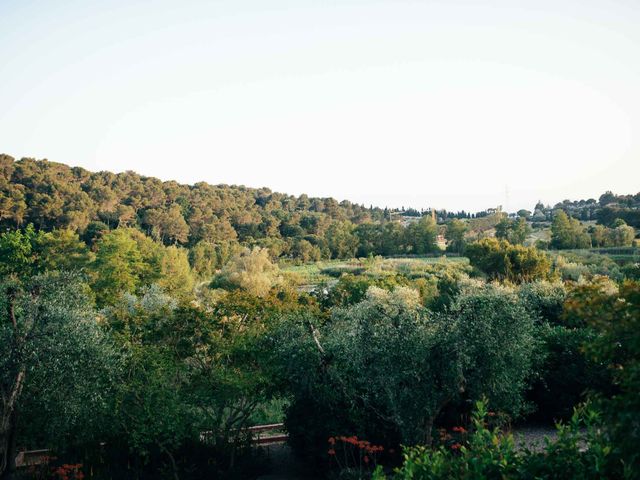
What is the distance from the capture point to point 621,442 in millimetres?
4977

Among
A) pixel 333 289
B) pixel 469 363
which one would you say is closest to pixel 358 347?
pixel 469 363

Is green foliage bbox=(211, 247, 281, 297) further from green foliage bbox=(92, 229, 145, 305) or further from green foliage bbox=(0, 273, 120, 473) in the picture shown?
green foliage bbox=(0, 273, 120, 473)

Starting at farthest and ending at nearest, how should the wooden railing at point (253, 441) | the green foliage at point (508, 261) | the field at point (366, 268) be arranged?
the field at point (366, 268)
the green foliage at point (508, 261)
the wooden railing at point (253, 441)

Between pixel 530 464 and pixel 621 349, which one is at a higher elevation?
pixel 621 349

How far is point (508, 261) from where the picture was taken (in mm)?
43000

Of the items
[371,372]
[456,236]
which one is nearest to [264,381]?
[371,372]

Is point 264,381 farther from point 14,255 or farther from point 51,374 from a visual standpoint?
point 14,255

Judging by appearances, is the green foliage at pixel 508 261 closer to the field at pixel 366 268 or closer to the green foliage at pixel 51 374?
the field at pixel 366 268

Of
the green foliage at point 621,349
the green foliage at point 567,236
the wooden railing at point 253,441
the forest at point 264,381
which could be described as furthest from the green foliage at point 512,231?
the green foliage at point 621,349

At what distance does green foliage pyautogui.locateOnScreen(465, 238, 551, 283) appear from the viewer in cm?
4144

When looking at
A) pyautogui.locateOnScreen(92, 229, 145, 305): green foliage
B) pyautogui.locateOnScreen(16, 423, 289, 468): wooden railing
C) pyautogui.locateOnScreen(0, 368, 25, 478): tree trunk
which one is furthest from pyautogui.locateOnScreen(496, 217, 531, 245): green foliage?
pyautogui.locateOnScreen(0, 368, 25, 478): tree trunk

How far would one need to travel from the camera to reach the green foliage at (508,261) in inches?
1631

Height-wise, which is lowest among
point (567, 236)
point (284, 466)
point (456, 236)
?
point (284, 466)

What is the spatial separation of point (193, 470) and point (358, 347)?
4.91m
